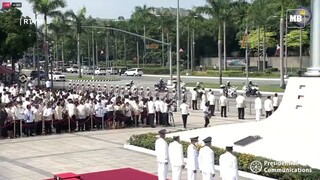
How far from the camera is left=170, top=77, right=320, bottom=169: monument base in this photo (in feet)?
56.0

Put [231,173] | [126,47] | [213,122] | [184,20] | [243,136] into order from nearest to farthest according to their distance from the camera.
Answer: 1. [231,173]
2. [243,136]
3. [213,122]
4. [184,20]
5. [126,47]

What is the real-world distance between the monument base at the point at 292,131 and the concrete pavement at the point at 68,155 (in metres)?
3.06

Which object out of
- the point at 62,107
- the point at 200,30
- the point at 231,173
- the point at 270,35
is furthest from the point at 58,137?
the point at 200,30

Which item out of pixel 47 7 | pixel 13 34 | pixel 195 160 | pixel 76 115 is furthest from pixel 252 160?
pixel 47 7

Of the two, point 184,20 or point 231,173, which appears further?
point 184,20

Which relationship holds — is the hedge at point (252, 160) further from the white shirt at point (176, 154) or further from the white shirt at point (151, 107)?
the white shirt at point (151, 107)

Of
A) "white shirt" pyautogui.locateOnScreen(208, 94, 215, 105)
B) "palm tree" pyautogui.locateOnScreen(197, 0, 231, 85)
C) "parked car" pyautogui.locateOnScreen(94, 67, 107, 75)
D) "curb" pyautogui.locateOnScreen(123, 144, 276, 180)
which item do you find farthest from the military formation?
"parked car" pyautogui.locateOnScreen(94, 67, 107, 75)

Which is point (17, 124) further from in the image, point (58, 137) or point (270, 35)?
point (270, 35)

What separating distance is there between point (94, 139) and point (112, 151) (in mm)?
3207

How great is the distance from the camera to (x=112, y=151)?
67.4 feet

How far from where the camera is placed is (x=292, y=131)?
1834 centimetres

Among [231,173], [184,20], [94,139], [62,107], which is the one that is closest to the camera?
[231,173]

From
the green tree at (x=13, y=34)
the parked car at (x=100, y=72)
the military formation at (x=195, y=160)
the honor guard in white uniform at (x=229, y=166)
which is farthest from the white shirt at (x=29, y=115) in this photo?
the parked car at (x=100, y=72)

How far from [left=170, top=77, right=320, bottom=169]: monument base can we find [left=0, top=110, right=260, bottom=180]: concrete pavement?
3.06 metres
